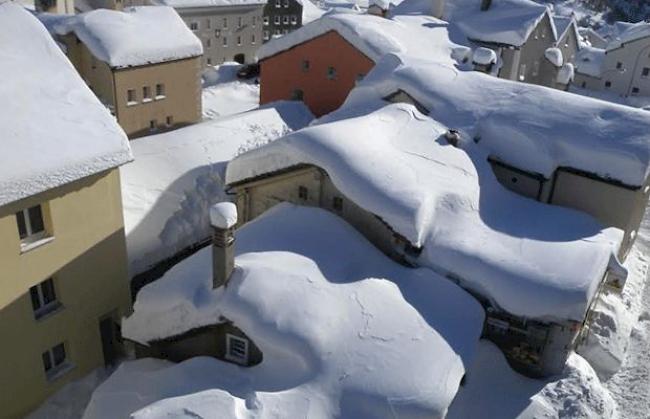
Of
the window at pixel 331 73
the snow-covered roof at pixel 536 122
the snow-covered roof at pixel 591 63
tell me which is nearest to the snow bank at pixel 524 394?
the snow-covered roof at pixel 536 122

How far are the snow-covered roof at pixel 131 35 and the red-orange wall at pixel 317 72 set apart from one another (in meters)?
5.31

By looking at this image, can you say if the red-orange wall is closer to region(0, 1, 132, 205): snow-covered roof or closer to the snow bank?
region(0, 1, 132, 205): snow-covered roof

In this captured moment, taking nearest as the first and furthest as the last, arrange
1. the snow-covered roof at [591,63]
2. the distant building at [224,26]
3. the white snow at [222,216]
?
1. the white snow at [222,216]
2. the snow-covered roof at [591,63]
3. the distant building at [224,26]

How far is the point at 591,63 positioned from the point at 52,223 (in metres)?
52.8

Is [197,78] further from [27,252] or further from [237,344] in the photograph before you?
[237,344]

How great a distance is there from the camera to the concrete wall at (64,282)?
47.4 feet

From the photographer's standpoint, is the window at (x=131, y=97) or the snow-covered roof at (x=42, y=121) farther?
the window at (x=131, y=97)

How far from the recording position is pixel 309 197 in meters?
18.4

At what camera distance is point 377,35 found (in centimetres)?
2991

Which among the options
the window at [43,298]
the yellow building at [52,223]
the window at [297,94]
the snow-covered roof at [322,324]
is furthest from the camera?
the window at [297,94]

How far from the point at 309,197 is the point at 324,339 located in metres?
6.64

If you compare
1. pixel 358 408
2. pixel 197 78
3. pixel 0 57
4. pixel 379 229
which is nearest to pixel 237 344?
pixel 358 408

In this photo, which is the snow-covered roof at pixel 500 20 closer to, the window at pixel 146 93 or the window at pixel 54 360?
the window at pixel 146 93

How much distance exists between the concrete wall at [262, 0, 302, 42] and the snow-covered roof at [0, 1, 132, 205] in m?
49.9
